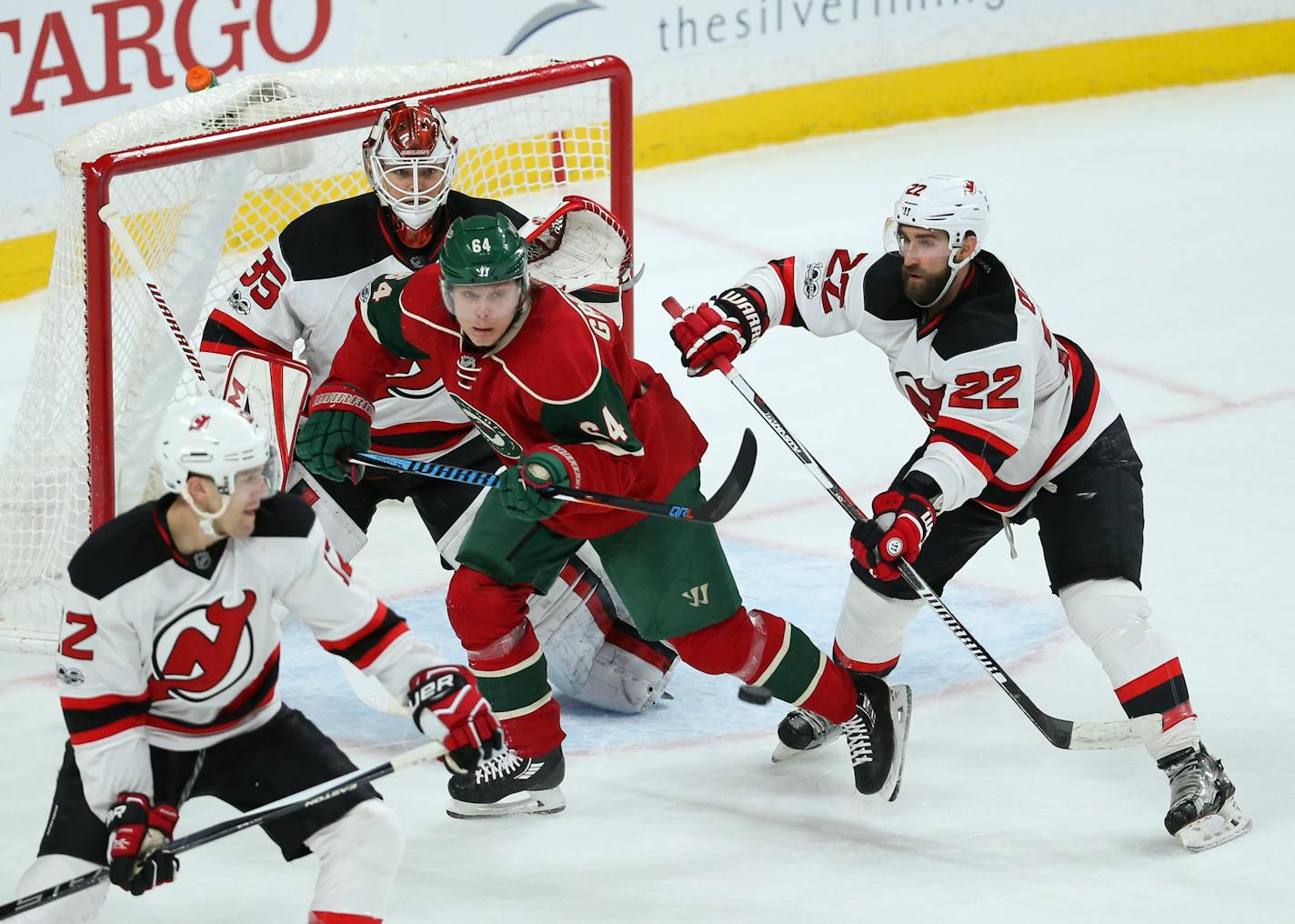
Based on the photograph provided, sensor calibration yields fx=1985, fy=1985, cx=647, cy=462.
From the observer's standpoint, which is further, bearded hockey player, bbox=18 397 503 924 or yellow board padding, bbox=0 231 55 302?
yellow board padding, bbox=0 231 55 302

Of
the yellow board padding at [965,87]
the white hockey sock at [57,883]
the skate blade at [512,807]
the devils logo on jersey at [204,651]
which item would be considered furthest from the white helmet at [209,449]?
the yellow board padding at [965,87]

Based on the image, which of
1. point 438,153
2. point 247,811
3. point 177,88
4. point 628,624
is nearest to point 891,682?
point 628,624

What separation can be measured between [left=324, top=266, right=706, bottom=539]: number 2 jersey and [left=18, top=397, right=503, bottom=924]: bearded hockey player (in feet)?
2.05

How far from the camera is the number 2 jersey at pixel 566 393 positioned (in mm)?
3232

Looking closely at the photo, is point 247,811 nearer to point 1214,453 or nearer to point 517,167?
Answer: point 517,167

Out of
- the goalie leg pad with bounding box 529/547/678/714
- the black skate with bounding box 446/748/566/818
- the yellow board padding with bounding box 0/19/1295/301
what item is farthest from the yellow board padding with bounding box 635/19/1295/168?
the black skate with bounding box 446/748/566/818

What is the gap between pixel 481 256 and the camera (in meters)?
3.13

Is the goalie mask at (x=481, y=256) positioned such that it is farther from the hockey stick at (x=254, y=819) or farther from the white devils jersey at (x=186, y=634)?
the hockey stick at (x=254, y=819)

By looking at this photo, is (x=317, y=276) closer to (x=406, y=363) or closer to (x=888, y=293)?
(x=406, y=363)

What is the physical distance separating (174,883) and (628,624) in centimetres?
108

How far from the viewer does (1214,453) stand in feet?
17.0

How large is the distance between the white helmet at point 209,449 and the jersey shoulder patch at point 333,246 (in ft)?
4.57

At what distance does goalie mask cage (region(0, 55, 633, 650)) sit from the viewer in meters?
3.88

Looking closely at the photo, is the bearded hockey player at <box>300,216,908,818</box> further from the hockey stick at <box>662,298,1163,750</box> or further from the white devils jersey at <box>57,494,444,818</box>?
the white devils jersey at <box>57,494,444,818</box>
